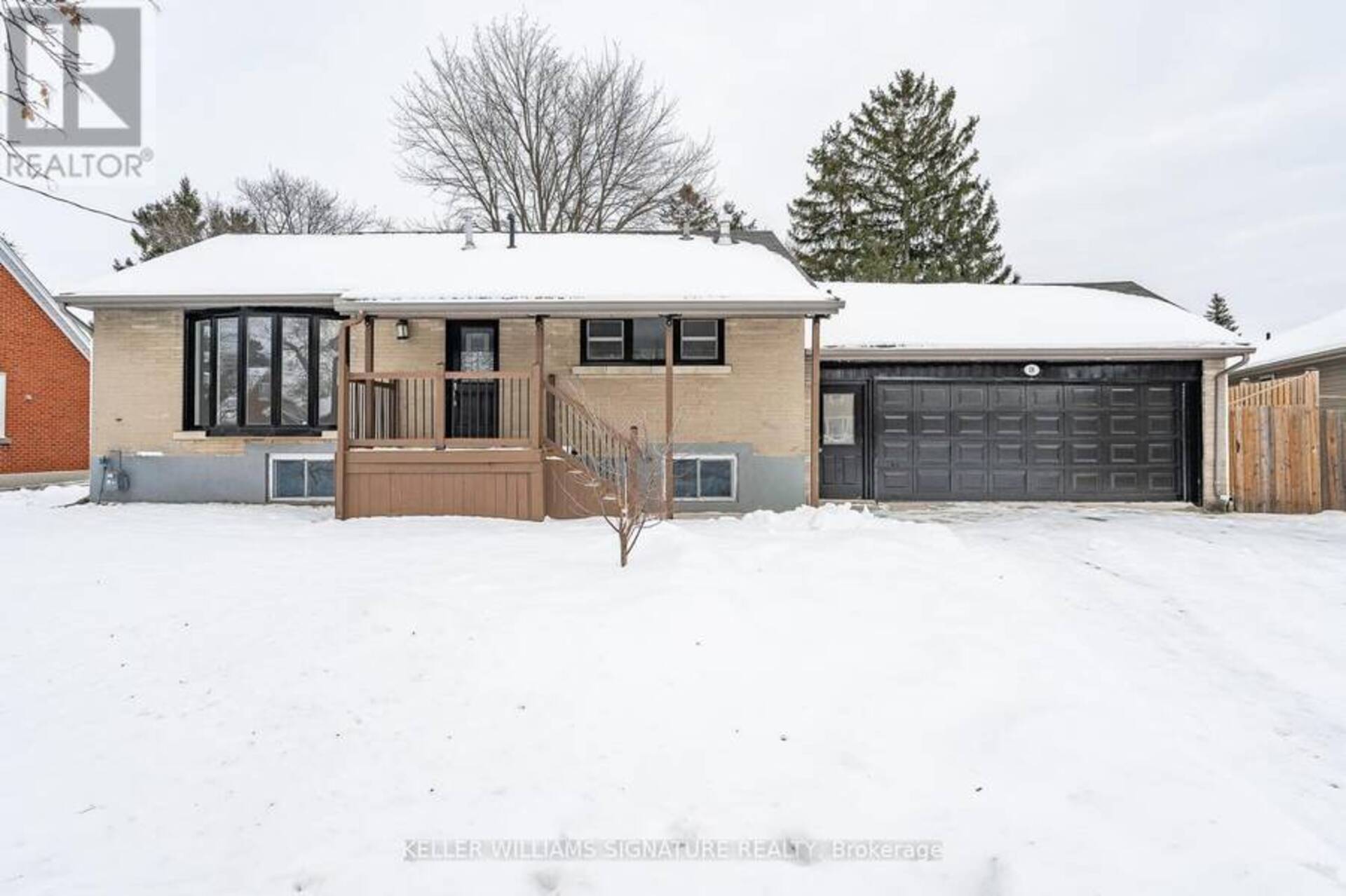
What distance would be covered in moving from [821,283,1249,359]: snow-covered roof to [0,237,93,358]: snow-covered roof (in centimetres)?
1724

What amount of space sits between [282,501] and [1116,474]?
13925 millimetres

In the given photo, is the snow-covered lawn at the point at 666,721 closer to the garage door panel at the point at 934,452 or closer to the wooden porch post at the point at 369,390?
the wooden porch post at the point at 369,390

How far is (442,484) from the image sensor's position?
27.4 ft

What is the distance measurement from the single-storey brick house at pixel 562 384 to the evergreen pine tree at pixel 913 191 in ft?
45.2

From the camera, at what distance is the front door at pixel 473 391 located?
32.1 feet

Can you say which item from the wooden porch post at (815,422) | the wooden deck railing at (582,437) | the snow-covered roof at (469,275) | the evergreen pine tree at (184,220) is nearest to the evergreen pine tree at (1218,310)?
the snow-covered roof at (469,275)

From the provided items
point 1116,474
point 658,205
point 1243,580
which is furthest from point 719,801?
point 658,205

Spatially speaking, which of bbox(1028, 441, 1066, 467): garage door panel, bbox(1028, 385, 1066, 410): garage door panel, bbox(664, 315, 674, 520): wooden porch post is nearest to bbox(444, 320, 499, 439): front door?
bbox(664, 315, 674, 520): wooden porch post

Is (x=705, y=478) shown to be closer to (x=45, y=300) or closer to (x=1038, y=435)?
(x=1038, y=435)

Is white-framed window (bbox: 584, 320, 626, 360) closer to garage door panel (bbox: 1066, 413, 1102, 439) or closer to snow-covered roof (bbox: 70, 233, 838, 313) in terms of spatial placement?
snow-covered roof (bbox: 70, 233, 838, 313)

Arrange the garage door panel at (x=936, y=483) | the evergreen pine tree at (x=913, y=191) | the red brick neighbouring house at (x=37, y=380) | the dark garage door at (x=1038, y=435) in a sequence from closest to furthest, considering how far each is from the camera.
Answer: the dark garage door at (x=1038, y=435) → the garage door panel at (x=936, y=483) → the red brick neighbouring house at (x=37, y=380) → the evergreen pine tree at (x=913, y=191)

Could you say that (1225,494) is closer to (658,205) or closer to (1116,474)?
(1116,474)

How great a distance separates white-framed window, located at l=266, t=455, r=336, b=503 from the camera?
9.81 meters

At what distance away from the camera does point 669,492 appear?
27.6ft
